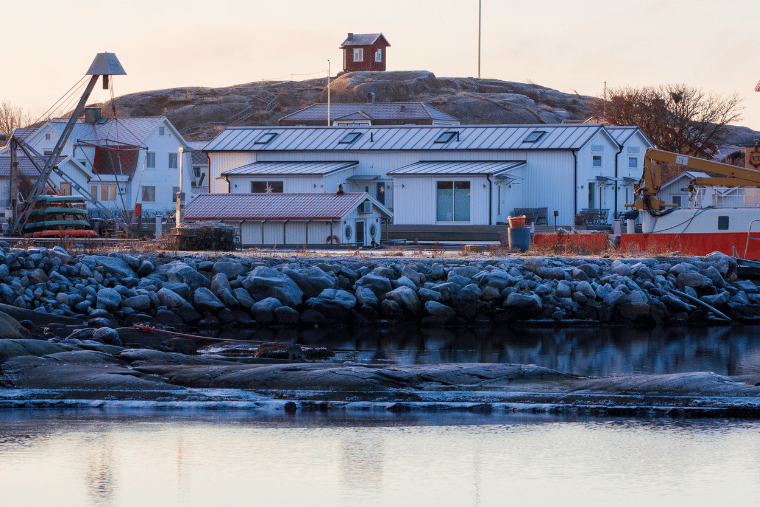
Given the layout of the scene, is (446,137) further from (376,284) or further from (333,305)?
(333,305)

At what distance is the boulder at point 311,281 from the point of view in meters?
26.6

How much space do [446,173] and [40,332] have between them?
2523 cm

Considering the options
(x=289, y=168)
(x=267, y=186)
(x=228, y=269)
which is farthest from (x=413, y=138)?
(x=228, y=269)

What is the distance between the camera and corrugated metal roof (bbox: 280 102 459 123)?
86125 mm

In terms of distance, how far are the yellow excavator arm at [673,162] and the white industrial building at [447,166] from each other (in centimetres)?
831

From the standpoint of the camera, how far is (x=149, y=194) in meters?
63.8

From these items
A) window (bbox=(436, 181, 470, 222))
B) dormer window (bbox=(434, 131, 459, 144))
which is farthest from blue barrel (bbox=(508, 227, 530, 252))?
dormer window (bbox=(434, 131, 459, 144))

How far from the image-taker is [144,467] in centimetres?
1103

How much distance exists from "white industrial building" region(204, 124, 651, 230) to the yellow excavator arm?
27.2ft

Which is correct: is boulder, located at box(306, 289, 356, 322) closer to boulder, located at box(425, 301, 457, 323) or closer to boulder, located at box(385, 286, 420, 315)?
boulder, located at box(385, 286, 420, 315)

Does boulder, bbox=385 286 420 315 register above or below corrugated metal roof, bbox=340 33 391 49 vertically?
below

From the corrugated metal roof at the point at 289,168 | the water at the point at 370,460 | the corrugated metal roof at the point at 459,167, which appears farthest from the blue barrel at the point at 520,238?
the water at the point at 370,460

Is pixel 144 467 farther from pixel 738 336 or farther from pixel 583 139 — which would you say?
pixel 583 139

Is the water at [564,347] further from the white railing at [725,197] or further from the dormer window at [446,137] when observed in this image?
the dormer window at [446,137]
